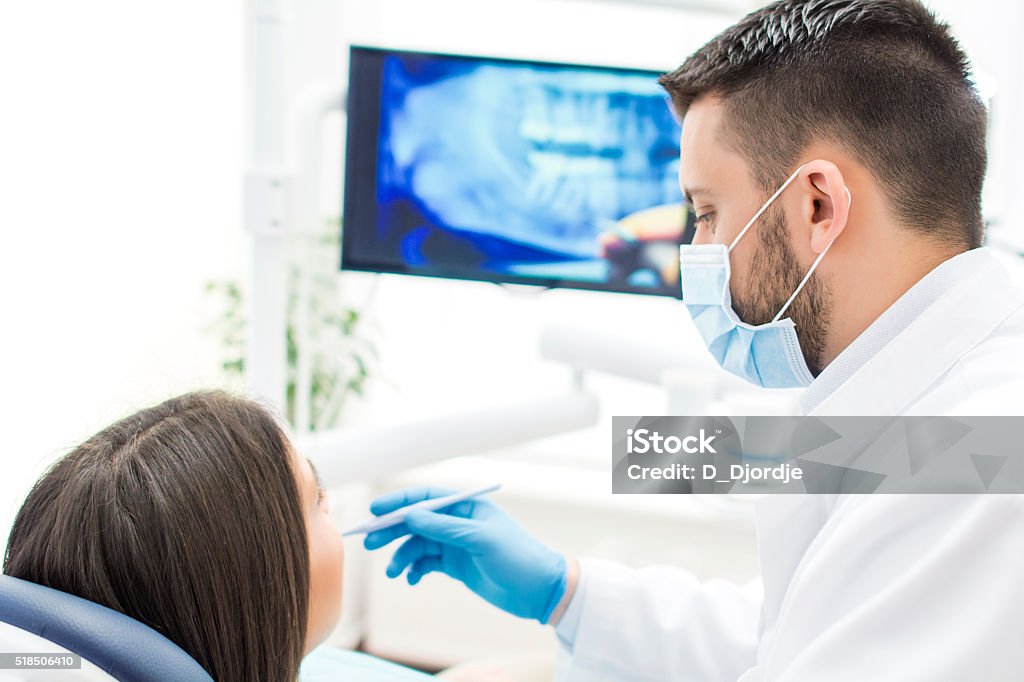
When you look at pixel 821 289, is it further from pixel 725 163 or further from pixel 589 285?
pixel 589 285

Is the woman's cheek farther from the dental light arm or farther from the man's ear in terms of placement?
the man's ear

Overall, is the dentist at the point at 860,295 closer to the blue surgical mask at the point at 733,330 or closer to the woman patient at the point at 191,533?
the blue surgical mask at the point at 733,330

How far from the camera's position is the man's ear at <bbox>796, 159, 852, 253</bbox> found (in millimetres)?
1049

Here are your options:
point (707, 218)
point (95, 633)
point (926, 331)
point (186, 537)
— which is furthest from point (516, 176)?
point (95, 633)

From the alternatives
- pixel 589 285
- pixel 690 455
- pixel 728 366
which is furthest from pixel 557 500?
pixel 728 366

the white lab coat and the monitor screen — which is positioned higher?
the monitor screen

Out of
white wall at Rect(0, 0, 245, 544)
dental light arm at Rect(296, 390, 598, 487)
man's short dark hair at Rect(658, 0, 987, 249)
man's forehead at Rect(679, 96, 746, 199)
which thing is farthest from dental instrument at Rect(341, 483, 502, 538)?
white wall at Rect(0, 0, 245, 544)

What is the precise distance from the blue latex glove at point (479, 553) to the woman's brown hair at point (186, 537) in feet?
1.03

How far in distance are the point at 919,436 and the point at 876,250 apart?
0.75ft

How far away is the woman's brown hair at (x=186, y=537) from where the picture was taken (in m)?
0.93

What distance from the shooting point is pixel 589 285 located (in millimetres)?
1602

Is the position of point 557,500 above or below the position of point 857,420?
below

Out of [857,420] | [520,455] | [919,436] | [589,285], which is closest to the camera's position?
[919,436]

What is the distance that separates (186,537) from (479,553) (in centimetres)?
54
